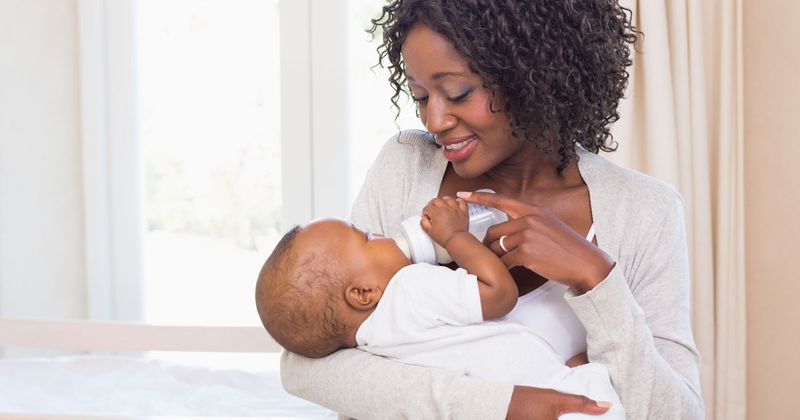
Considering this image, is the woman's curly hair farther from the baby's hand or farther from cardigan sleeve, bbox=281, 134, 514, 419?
cardigan sleeve, bbox=281, 134, 514, 419

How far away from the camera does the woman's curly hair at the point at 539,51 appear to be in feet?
4.65

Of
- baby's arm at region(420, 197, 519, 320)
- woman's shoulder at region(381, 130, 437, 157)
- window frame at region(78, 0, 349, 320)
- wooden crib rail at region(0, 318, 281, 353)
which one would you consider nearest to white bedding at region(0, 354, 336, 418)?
wooden crib rail at region(0, 318, 281, 353)

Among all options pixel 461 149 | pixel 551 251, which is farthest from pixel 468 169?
pixel 551 251

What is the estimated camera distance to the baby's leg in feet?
4.10

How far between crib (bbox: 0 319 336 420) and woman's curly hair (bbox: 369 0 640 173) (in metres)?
0.84

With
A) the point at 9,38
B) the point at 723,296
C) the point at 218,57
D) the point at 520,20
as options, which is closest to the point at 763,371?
the point at 723,296

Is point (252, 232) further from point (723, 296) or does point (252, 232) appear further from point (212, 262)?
point (723, 296)

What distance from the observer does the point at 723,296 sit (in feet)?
8.82

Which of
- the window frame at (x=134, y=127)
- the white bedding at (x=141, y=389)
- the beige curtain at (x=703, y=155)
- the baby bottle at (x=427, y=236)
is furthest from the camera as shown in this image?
the window frame at (x=134, y=127)

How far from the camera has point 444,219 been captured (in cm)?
138

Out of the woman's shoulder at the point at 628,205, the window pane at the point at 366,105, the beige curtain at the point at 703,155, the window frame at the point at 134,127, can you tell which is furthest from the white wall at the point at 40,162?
the woman's shoulder at the point at 628,205

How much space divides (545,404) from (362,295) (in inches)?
13.1

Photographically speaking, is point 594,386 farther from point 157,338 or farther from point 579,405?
point 157,338

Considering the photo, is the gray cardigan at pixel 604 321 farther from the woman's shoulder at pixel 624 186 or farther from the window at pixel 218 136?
the window at pixel 218 136
